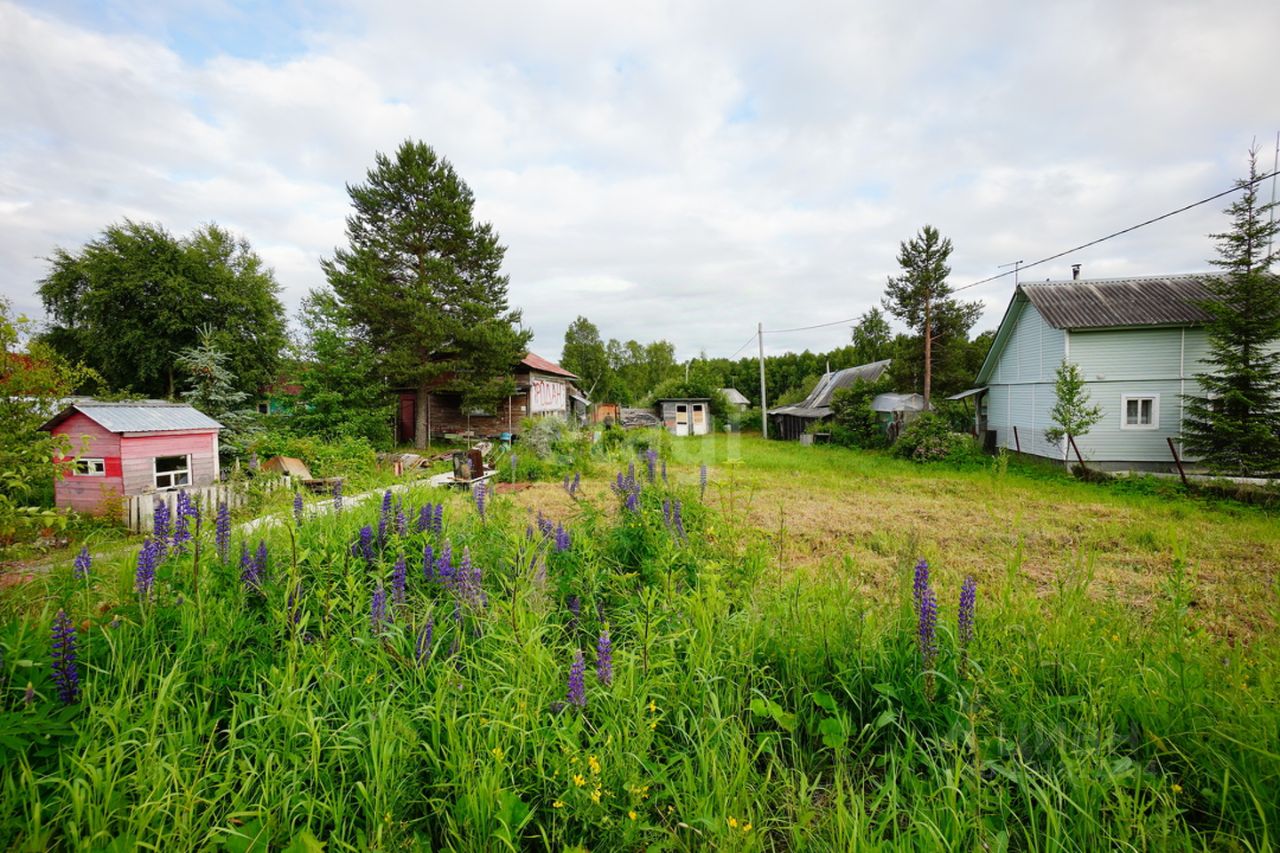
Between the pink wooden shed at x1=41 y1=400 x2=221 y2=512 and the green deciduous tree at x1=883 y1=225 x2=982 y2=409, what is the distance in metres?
26.9

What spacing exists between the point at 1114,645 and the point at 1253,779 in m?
1.01

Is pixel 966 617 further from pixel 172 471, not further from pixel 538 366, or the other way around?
pixel 538 366

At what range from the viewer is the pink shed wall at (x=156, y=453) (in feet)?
31.8

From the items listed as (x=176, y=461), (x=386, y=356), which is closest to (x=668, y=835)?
(x=176, y=461)

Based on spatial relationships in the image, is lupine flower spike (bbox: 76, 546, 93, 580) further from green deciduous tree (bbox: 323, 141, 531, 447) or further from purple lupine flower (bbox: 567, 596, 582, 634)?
green deciduous tree (bbox: 323, 141, 531, 447)

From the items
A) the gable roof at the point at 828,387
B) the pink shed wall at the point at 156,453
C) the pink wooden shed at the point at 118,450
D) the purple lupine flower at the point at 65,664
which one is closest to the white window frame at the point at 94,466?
the pink wooden shed at the point at 118,450

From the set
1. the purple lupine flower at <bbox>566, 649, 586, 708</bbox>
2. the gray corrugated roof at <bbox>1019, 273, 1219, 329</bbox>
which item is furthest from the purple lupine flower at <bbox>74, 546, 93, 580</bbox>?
the gray corrugated roof at <bbox>1019, 273, 1219, 329</bbox>

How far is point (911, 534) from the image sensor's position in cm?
291

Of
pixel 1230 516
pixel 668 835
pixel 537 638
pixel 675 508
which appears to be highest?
pixel 675 508

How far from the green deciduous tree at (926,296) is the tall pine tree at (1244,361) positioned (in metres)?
9.94

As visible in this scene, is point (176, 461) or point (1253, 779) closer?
point (1253, 779)

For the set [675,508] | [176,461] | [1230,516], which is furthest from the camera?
[176,461]

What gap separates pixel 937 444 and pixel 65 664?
21.1 metres

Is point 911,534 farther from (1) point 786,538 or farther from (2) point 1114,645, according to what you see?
(1) point 786,538
